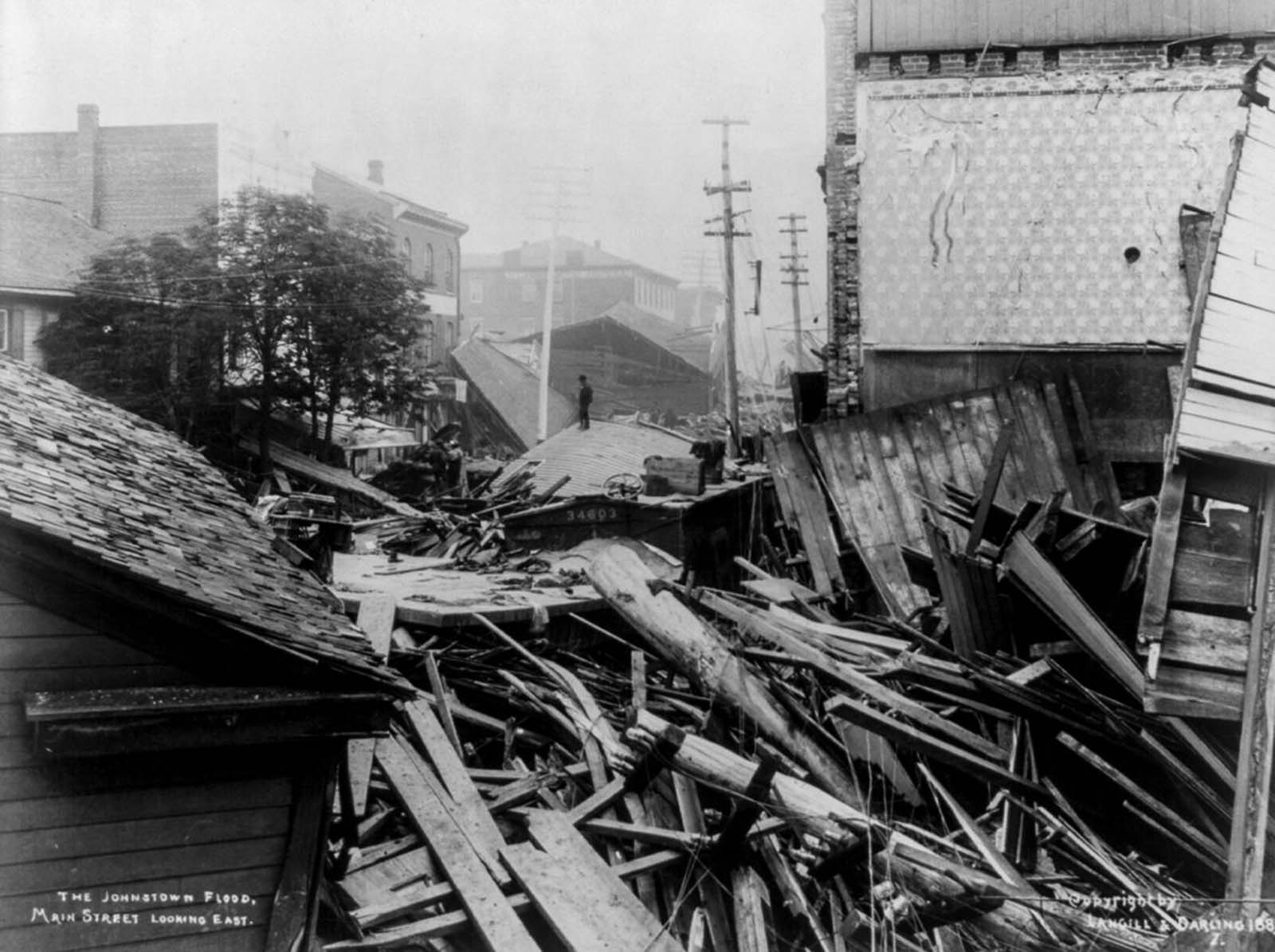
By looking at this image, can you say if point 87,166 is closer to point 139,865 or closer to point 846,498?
point 846,498

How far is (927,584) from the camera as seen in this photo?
8781mm

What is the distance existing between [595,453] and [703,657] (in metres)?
14.5

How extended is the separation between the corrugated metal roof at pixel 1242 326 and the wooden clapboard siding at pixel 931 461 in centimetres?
447

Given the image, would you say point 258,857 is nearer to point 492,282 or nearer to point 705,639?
point 705,639

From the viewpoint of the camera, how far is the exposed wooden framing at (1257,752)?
4746mm

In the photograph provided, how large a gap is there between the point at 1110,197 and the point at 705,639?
744cm

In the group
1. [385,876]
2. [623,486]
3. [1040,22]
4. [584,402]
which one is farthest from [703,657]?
[584,402]

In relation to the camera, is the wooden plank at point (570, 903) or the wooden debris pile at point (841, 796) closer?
the wooden debris pile at point (841, 796)

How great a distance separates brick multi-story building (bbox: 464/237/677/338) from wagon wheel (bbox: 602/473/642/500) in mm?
56974

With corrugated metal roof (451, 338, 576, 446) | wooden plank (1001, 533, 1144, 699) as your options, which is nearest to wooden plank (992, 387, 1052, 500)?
wooden plank (1001, 533, 1144, 699)

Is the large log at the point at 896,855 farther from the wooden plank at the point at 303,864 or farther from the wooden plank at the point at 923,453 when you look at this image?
the wooden plank at the point at 923,453

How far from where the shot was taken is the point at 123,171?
32906 mm

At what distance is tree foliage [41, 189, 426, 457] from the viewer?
26.3 metres

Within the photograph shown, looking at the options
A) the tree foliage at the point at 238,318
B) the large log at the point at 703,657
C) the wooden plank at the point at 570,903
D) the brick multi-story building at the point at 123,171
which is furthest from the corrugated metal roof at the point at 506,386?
the wooden plank at the point at 570,903
